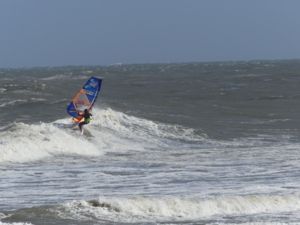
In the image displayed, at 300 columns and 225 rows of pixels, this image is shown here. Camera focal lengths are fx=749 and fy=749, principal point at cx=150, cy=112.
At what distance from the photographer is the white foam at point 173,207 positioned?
459 inches

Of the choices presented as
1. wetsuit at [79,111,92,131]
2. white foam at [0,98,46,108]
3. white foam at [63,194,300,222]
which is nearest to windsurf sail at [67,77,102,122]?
wetsuit at [79,111,92,131]

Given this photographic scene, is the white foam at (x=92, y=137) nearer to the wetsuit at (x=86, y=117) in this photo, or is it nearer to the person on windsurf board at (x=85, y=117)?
the person on windsurf board at (x=85, y=117)

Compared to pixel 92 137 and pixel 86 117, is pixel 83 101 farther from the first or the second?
pixel 92 137

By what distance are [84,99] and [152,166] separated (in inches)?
280

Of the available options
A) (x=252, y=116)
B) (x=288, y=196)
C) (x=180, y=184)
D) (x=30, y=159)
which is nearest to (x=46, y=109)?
(x=252, y=116)

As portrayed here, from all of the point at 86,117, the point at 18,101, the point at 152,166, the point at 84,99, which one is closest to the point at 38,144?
the point at 86,117

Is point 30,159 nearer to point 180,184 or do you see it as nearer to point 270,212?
point 180,184

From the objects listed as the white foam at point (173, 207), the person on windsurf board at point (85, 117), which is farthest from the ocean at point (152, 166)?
the person on windsurf board at point (85, 117)

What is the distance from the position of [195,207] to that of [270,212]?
47.0 inches

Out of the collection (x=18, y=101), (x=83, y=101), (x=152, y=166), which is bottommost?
(x=18, y=101)

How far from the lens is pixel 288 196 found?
12828mm

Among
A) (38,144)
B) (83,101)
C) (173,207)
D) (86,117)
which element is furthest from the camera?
(83,101)

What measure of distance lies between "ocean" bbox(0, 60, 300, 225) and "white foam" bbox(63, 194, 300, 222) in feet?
0.05

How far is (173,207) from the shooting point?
474 inches
